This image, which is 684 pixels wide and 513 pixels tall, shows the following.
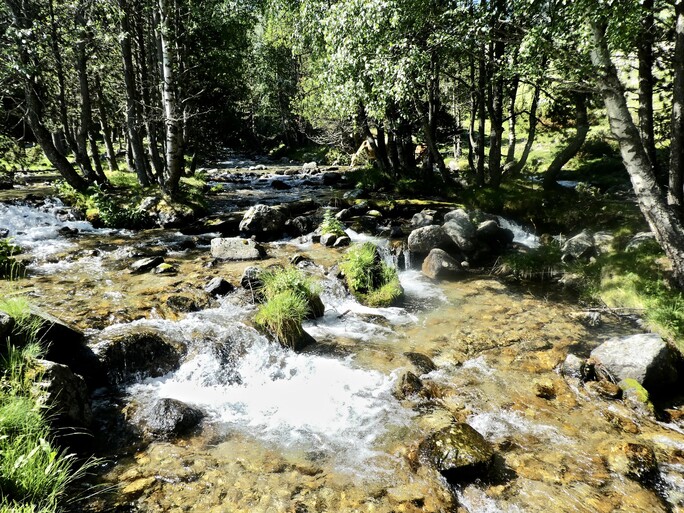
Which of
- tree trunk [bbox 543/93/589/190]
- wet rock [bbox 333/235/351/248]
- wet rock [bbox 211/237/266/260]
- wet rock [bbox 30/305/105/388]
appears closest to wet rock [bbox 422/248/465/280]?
wet rock [bbox 333/235/351/248]

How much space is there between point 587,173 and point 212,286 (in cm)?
2351

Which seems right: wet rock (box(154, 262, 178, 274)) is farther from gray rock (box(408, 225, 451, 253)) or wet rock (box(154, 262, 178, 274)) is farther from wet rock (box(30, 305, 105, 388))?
gray rock (box(408, 225, 451, 253))

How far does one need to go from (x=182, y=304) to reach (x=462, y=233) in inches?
352

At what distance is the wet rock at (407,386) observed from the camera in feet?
20.4

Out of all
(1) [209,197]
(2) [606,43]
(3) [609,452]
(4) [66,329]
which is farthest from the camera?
(1) [209,197]

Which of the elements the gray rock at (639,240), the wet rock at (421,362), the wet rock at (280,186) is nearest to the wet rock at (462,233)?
the gray rock at (639,240)

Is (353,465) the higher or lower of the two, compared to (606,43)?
lower

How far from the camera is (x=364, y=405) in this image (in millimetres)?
6051

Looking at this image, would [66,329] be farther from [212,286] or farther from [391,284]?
[391,284]

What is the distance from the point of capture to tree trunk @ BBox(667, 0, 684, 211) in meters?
7.42

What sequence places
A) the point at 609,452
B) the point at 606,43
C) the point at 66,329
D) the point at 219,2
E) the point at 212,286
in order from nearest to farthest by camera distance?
the point at 609,452 < the point at 66,329 < the point at 606,43 < the point at 212,286 < the point at 219,2

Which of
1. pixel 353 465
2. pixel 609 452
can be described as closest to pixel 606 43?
pixel 609 452

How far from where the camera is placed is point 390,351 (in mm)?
7570

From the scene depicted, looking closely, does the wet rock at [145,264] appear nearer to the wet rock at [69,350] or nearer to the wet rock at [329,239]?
the wet rock at [69,350]
